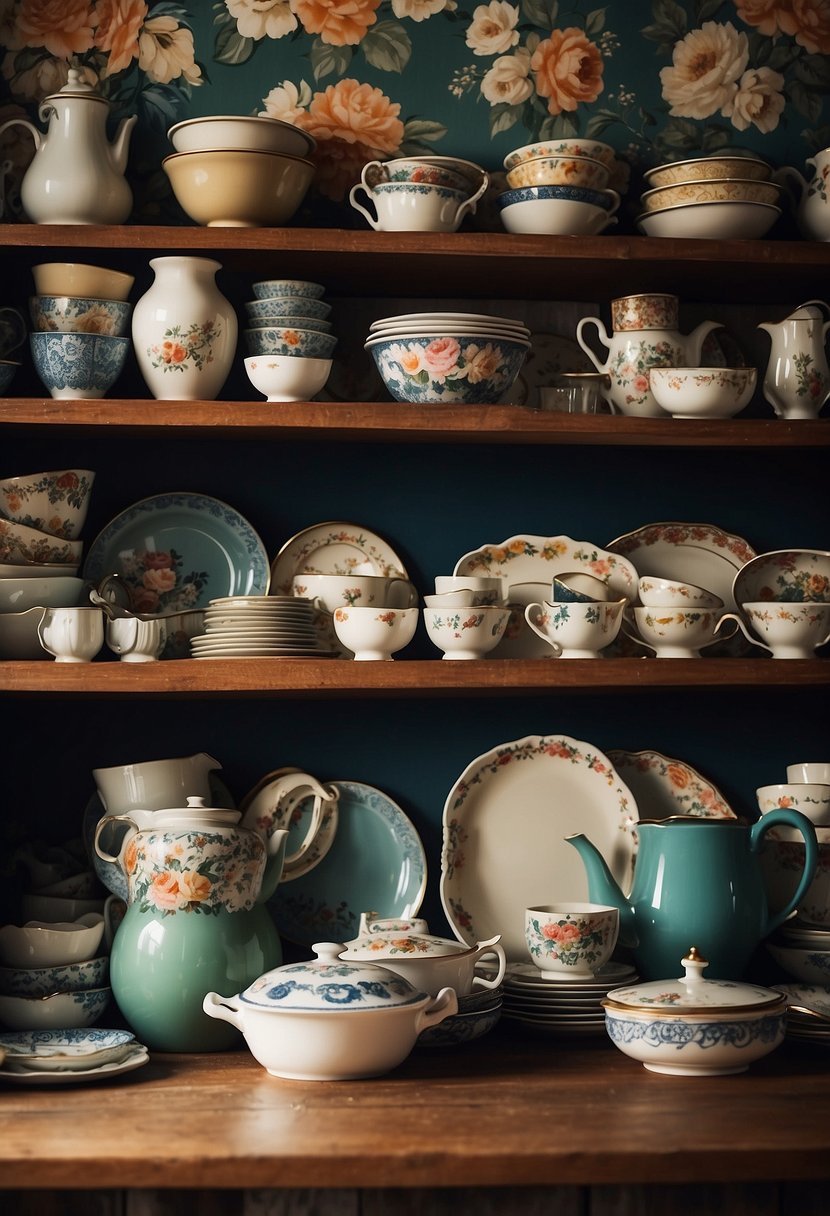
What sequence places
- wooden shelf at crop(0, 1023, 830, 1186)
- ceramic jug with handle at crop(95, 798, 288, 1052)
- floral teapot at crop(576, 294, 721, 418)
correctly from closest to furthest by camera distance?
wooden shelf at crop(0, 1023, 830, 1186)
ceramic jug with handle at crop(95, 798, 288, 1052)
floral teapot at crop(576, 294, 721, 418)

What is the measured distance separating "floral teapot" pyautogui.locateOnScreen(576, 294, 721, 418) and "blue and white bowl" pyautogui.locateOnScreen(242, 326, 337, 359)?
0.39 meters

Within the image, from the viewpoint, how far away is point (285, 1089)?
1661 millimetres

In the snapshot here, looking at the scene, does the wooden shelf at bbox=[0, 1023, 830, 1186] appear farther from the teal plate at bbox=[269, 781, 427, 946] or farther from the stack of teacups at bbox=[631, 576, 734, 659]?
the stack of teacups at bbox=[631, 576, 734, 659]

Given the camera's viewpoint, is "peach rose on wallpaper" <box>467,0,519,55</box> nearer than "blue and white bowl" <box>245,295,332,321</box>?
No

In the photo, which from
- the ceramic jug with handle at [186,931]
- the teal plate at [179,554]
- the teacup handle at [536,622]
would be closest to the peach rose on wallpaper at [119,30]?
the teal plate at [179,554]

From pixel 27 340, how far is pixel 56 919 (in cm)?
89

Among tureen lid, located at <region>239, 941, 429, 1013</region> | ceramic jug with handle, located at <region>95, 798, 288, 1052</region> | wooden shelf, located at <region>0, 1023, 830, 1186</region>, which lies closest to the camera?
wooden shelf, located at <region>0, 1023, 830, 1186</region>

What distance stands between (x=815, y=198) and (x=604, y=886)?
3.62 feet

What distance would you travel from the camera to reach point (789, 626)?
6.61 ft

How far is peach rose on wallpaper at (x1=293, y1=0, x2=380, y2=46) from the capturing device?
84.8 inches

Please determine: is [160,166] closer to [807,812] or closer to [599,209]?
[599,209]

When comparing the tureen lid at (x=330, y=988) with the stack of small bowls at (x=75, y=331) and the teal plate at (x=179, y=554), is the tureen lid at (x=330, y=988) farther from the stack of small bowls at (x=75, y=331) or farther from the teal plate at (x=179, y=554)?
the stack of small bowls at (x=75, y=331)

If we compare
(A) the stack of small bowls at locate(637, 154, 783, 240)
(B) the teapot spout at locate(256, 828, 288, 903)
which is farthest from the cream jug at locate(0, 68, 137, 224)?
(B) the teapot spout at locate(256, 828, 288, 903)

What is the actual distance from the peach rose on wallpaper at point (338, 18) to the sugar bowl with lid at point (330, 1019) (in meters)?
1.43
